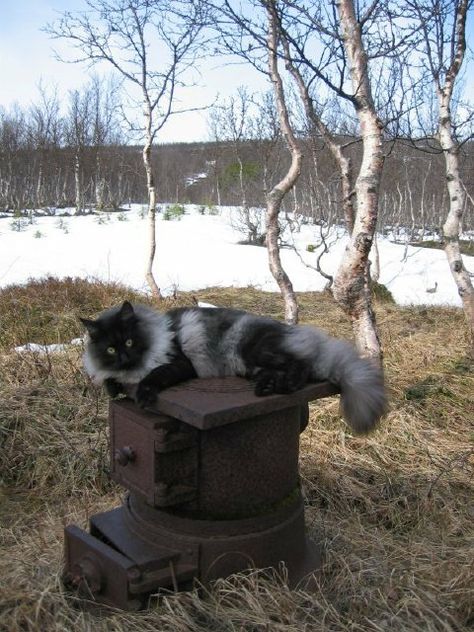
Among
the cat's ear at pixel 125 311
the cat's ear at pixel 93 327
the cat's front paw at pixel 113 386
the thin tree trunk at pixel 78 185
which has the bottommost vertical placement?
the cat's front paw at pixel 113 386

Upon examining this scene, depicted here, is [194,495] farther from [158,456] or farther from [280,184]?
[280,184]

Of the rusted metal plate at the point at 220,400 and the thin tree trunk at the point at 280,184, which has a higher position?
the thin tree trunk at the point at 280,184

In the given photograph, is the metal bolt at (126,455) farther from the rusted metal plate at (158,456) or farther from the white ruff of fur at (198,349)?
the white ruff of fur at (198,349)

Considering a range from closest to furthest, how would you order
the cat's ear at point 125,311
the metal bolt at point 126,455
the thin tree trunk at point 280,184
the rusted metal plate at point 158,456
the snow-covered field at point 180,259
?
the rusted metal plate at point 158,456 → the metal bolt at point 126,455 → the cat's ear at point 125,311 → the thin tree trunk at point 280,184 → the snow-covered field at point 180,259

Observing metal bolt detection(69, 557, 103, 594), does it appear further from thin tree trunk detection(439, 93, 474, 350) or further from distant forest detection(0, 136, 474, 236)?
distant forest detection(0, 136, 474, 236)

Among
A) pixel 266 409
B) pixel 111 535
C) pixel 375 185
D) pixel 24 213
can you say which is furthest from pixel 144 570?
pixel 24 213

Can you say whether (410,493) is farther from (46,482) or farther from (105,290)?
(105,290)

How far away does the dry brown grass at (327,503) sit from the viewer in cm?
229

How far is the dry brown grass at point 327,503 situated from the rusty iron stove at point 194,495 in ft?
0.34

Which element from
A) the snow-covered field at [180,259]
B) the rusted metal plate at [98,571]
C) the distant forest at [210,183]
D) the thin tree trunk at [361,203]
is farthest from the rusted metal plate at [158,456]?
the distant forest at [210,183]

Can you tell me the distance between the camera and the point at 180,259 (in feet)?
53.3

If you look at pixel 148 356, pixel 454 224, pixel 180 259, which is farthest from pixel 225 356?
pixel 180 259

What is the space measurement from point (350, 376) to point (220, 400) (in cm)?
58

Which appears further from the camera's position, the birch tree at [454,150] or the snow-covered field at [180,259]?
the snow-covered field at [180,259]
